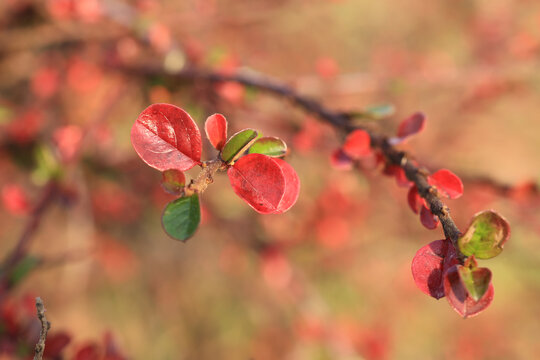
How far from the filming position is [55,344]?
1.67 ft

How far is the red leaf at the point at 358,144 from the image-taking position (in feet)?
1.56

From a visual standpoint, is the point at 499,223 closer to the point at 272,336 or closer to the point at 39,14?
the point at 39,14

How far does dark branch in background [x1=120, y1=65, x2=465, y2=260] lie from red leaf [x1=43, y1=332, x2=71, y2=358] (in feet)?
1.54

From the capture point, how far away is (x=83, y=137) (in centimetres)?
88

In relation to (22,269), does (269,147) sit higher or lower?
higher

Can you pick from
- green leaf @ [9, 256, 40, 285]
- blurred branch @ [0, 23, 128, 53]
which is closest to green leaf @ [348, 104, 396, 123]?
green leaf @ [9, 256, 40, 285]

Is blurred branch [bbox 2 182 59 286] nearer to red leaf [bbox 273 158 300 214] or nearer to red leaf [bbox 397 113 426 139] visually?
red leaf [bbox 273 158 300 214]

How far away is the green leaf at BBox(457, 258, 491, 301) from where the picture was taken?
316mm

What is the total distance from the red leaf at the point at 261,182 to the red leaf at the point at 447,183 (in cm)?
16

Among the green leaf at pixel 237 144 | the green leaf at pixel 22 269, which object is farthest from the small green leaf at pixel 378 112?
the green leaf at pixel 22 269

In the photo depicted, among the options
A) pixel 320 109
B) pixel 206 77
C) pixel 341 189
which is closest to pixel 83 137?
pixel 206 77

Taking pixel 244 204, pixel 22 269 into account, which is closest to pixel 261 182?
pixel 22 269

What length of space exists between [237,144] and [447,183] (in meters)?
0.23

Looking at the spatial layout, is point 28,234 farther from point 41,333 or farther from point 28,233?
point 41,333
